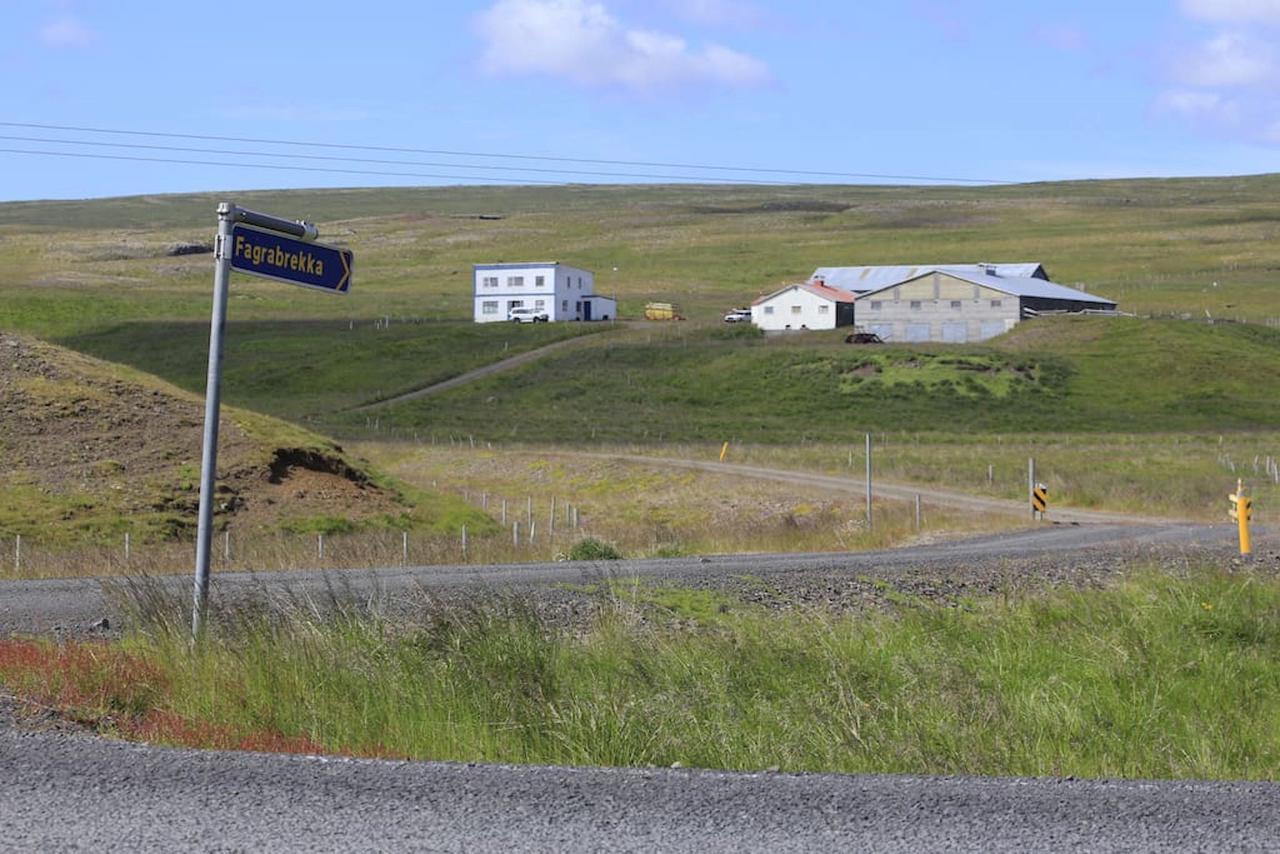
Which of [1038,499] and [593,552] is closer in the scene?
[593,552]

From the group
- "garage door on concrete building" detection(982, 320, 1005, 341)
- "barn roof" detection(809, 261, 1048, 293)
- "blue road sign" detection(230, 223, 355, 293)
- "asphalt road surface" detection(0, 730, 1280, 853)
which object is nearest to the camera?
"asphalt road surface" detection(0, 730, 1280, 853)

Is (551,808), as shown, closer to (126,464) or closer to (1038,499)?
(126,464)

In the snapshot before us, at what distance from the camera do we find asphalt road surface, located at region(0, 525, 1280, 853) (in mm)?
5973

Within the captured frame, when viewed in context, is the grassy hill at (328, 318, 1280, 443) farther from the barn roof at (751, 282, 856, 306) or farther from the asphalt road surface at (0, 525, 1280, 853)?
the asphalt road surface at (0, 525, 1280, 853)

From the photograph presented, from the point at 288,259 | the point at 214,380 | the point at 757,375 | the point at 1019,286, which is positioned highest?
the point at 1019,286

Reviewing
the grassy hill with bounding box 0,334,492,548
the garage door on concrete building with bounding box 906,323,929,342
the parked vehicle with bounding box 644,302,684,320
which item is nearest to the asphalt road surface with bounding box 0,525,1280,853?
the grassy hill with bounding box 0,334,492,548

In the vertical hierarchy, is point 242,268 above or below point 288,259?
below

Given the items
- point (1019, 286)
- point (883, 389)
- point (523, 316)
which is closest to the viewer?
point (883, 389)

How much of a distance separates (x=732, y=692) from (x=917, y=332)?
96964mm

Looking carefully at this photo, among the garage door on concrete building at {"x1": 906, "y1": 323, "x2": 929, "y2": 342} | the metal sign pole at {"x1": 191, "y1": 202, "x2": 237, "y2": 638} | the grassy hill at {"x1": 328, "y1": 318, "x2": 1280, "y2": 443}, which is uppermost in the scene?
the garage door on concrete building at {"x1": 906, "y1": 323, "x2": 929, "y2": 342}

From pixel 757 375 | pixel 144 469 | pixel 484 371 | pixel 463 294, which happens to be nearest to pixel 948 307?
pixel 757 375

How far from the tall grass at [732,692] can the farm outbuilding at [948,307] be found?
92425 mm

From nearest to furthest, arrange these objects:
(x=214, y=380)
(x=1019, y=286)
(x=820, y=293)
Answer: (x=214, y=380)
(x=1019, y=286)
(x=820, y=293)

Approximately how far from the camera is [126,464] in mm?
32219
